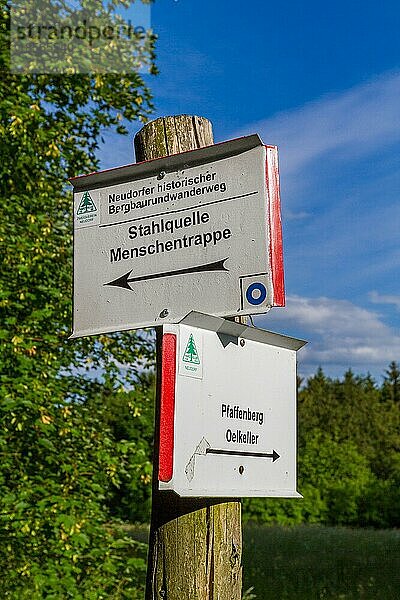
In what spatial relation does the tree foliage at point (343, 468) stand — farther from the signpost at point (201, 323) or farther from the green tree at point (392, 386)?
the signpost at point (201, 323)

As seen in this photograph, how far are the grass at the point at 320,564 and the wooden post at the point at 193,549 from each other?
9344 mm

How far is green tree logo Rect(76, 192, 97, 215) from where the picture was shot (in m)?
2.64

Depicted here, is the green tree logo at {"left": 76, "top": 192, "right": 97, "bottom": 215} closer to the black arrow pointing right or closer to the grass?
the black arrow pointing right

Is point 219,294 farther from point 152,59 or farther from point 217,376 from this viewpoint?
point 152,59

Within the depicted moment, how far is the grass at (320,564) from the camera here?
11.6m

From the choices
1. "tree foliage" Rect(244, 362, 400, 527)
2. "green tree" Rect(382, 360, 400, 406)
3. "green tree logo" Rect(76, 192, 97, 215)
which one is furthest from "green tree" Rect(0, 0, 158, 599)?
"green tree" Rect(382, 360, 400, 406)

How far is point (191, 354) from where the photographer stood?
7.16 feet

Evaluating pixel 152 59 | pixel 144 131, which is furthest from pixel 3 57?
pixel 144 131

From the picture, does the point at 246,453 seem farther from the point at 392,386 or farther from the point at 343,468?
the point at 392,386

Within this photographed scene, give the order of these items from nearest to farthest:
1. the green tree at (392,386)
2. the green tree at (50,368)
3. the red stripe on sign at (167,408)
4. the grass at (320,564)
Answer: the red stripe on sign at (167,408), the green tree at (50,368), the grass at (320,564), the green tree at (392,386)

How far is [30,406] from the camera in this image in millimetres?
6254

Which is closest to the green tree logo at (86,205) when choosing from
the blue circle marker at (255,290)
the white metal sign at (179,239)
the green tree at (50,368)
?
the white metal sign at (179,239)

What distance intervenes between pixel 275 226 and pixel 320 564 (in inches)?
525

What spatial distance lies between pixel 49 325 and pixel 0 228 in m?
1.07
